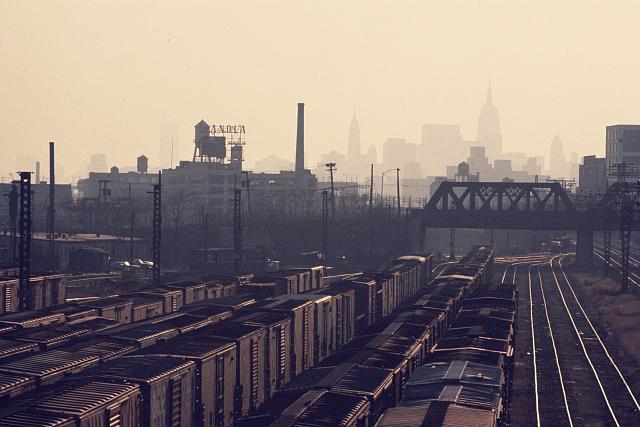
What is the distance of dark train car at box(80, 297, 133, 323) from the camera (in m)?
40.5

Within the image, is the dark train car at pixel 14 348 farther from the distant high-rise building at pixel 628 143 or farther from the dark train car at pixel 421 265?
the distant high-rise building at pixel 628 143

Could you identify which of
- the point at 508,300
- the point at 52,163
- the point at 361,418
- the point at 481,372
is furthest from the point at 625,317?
the point at 52,163

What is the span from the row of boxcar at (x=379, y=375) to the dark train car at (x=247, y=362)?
2016 mm

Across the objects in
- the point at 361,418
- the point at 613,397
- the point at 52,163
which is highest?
the point at 52,163

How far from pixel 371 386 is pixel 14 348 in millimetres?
12301

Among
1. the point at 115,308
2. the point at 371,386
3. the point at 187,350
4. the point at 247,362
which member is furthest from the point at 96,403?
the point at 115,308

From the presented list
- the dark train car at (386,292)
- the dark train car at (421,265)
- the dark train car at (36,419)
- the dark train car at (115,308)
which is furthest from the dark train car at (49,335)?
the dark train car at (421,265)

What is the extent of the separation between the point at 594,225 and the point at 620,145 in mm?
78054

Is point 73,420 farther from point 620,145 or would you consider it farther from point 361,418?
point 620,145

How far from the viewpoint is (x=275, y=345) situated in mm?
34875

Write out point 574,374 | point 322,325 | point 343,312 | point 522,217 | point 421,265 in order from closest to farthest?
point 322,325 < point 574,374 < point 343,312 < point 421,265 < point 522,217

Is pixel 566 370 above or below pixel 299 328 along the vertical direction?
below

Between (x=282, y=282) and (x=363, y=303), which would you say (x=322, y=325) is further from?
(x=282, y=282)

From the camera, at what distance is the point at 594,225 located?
108m
